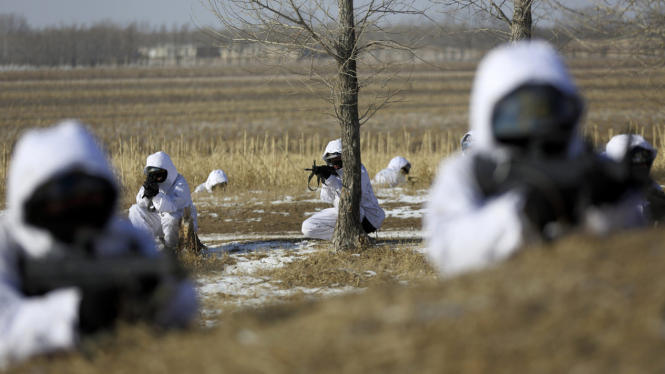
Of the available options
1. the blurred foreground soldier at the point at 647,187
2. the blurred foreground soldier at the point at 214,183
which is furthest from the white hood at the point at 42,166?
the blurred foreground soldier at the point at 214,183

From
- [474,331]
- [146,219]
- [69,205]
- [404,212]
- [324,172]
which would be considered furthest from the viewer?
A: [404,212]

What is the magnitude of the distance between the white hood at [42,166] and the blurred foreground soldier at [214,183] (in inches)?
425

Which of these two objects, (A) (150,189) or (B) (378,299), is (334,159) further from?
(B) (378,299)

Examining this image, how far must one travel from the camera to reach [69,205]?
2.19 meters

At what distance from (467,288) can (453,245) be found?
0.90 feet

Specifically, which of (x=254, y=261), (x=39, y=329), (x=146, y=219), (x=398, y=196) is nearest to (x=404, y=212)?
(x=398, y=196)

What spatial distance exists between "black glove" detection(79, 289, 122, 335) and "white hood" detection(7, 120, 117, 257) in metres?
0.33

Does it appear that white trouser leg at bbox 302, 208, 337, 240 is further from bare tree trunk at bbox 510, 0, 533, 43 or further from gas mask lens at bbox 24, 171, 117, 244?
gas mask lens at bbox 24, 171, 117, 244

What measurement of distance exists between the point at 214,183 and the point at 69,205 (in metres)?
11.0

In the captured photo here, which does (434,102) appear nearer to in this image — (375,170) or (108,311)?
(375,170)

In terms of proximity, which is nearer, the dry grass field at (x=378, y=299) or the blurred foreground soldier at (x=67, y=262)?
the dry grass field at (x=378, y=299)

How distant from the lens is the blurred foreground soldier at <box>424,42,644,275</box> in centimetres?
211

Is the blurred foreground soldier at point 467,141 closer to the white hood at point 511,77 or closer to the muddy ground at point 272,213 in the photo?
the muddy ground at point 272,213

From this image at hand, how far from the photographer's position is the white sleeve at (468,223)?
212 centimetres
